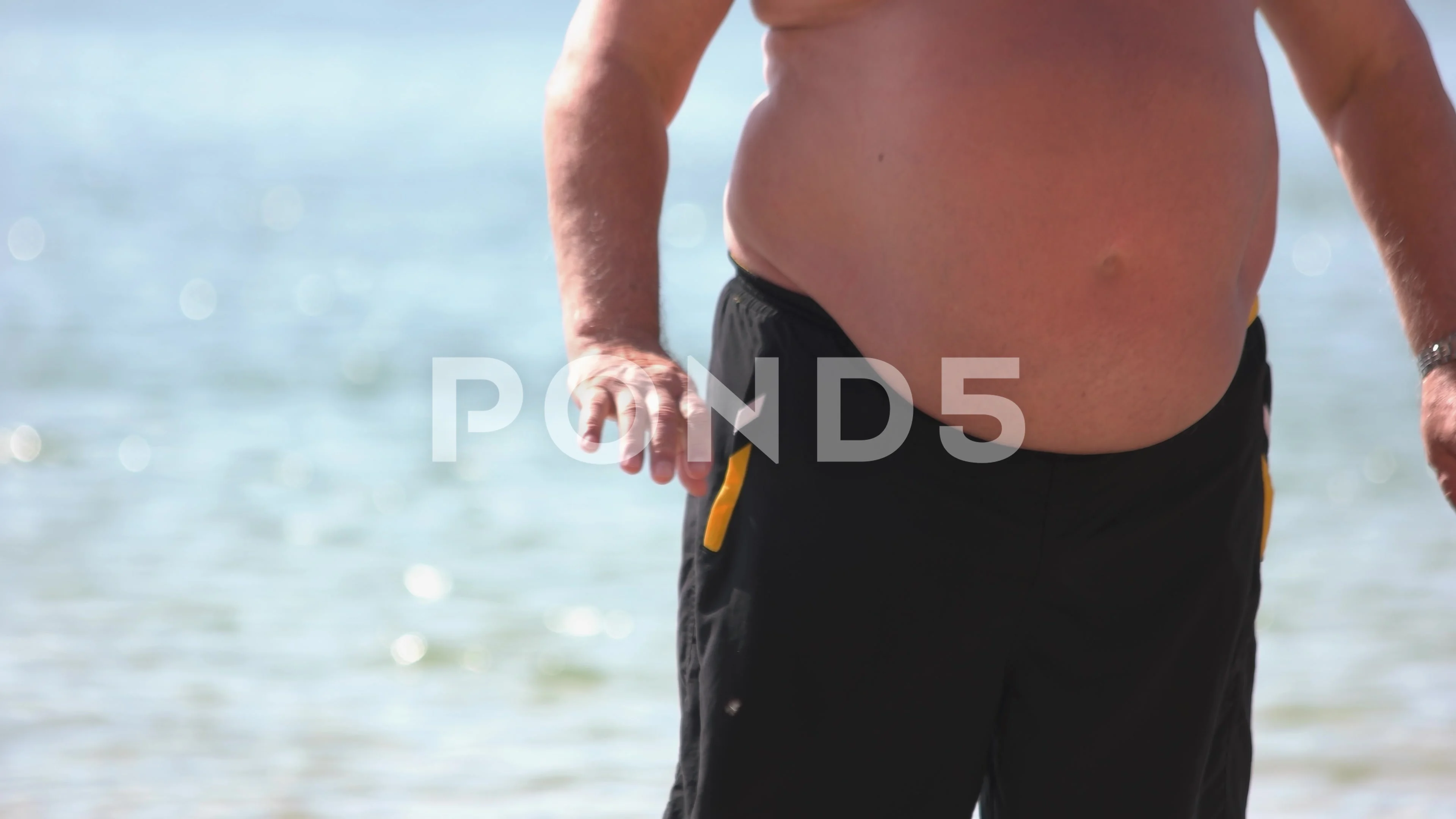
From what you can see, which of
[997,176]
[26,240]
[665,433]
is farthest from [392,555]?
[26,240]

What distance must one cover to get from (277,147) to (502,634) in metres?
19.2

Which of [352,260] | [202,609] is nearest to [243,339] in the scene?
[352,260]

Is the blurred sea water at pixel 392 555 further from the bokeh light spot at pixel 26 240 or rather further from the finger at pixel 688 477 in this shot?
the finger at pixel 688 477

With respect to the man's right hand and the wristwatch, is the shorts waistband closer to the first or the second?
the man's right hand

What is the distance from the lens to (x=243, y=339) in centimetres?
838

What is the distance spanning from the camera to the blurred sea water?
3.22 m

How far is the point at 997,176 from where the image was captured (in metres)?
1.42

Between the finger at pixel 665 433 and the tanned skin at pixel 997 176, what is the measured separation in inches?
9.9

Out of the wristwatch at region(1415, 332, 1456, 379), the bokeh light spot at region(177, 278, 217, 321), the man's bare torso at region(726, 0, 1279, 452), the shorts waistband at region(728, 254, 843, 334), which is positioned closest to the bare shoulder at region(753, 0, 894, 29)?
the man's bare torso at region(726, 0, 1279, 452)

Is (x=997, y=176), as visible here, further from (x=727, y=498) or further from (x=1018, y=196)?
(x=727, y=498)

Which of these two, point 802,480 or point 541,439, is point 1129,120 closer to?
point 802,480

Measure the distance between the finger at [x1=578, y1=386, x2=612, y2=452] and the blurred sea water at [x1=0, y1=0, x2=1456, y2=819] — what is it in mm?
2008

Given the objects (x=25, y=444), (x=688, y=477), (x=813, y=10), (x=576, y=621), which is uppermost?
(x=25, y=444)

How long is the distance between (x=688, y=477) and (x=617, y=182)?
1.05 feet
